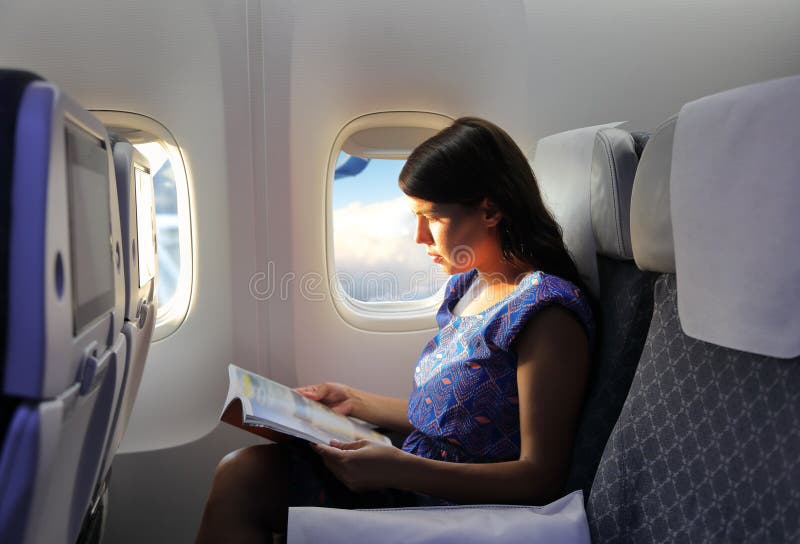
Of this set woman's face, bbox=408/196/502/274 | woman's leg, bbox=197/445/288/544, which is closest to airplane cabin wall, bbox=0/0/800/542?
woman's face, bbox=408/196/502/274

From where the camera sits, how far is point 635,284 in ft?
4.80

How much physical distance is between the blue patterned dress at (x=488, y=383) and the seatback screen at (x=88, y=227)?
32.4 inches

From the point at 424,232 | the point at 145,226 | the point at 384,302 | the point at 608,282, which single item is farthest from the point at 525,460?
the point at 384,302

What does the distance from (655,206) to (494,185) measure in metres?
0.51

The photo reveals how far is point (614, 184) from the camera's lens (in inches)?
57.0

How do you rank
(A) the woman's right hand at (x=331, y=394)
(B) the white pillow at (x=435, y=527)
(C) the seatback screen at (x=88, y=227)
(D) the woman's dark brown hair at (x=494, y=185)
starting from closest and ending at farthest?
(C) the seatback screen at (x=88, y=227) < (B) the white pillow at (x=435, y=527) < (D) the woman's dark brown hair at (x=494, y=185) < (A) the woman's right hand at (x=331, y=394)

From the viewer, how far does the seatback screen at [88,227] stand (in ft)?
2.32

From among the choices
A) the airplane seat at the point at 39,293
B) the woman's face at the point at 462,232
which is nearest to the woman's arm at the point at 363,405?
the woman's face at the point at 462,232

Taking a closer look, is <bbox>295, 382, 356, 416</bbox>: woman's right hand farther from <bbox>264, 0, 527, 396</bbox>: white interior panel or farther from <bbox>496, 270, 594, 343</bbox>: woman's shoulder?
<bbox>496, 270, 594, 343</bbox>: woman's shoulder

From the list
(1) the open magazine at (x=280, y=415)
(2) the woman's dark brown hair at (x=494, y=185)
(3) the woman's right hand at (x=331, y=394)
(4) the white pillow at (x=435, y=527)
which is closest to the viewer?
(4) the white pillow at (x=435, y=527)

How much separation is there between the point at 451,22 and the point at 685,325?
57.2 inches

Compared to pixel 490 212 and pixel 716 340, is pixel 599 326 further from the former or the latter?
pixel 716 340

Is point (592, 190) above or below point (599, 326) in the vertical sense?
above

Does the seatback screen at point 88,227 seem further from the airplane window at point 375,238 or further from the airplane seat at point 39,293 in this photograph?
the airplane window at point 375,238
